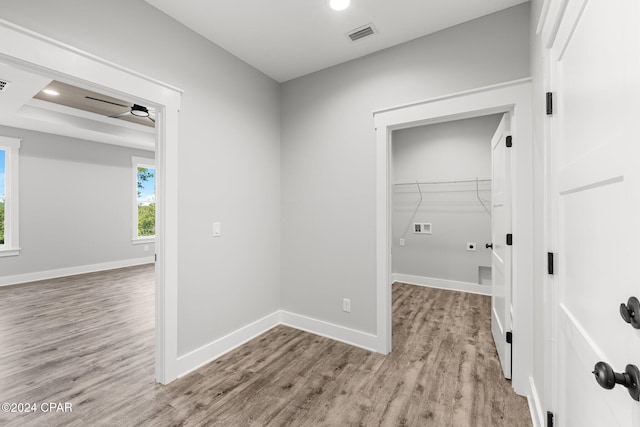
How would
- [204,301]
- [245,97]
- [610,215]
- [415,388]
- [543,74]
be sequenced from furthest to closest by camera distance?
[245,97]
[204,301]
[415,388]
[543,74]
[610,215]

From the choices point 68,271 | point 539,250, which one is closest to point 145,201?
point 68,271

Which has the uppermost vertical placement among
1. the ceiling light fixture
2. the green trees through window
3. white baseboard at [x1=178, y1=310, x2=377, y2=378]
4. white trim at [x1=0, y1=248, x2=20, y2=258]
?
the ceiling light fixture

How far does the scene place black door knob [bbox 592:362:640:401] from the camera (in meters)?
0.64

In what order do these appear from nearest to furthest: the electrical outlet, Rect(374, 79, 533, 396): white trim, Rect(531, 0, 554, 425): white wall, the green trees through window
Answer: Rect(531, 0, 554, 425): white wall
Rect(374, 79, 533, 396): white trim
the electrical outlet
the green trees through window

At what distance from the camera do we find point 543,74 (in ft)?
4.97

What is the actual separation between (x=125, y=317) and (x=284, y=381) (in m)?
2.46

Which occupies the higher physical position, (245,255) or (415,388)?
(245,255)

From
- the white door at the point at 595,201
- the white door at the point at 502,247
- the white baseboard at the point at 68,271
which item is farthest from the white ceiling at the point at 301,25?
the white baseboard at the point at 68,271

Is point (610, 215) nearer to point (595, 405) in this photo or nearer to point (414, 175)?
point (595, 405)

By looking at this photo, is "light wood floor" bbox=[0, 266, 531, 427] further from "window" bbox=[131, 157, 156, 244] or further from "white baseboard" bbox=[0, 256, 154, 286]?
"window" bbox=[131, 157, 156, 244]

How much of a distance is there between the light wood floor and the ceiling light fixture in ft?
9.07

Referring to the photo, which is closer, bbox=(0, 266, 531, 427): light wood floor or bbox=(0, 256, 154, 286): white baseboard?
bbox=(0, 266, 531, 427): light wood floor

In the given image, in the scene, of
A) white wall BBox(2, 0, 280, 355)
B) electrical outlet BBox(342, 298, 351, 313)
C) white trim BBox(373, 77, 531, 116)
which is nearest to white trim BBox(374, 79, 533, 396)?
white trim BBox(373, 77, 531, 116)

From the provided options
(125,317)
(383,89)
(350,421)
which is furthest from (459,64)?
(125,317)
